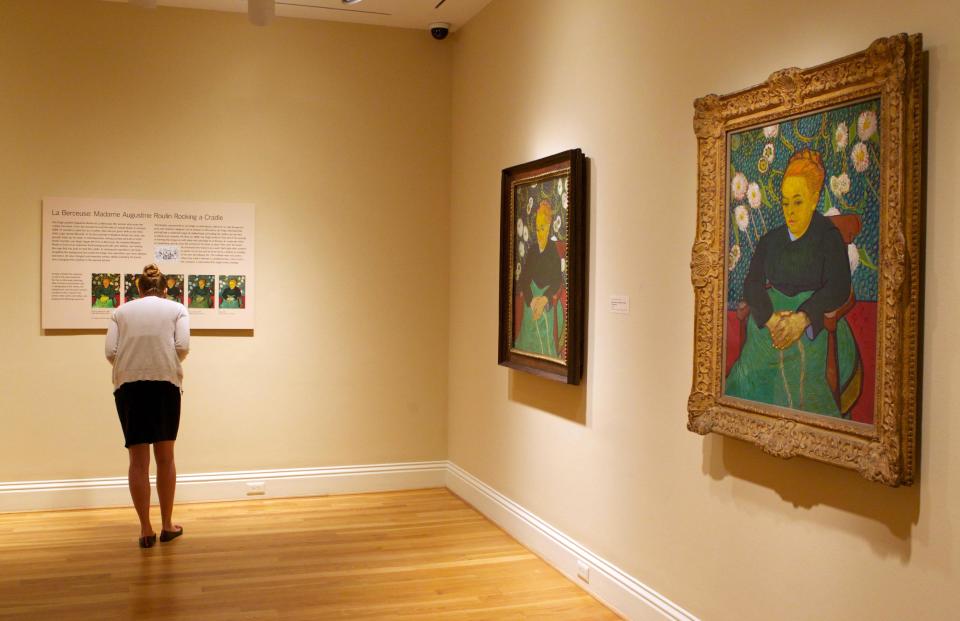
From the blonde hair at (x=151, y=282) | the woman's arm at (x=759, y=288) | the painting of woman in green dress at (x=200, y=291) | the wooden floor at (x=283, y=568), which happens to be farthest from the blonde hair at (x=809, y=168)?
the painting of woman in green dress at (x=200, y=291)

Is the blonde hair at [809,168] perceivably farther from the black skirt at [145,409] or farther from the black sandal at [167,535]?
the black sandal at [167,535]

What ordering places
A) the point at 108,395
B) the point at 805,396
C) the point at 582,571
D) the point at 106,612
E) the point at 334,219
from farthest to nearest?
1. the point at 334,219
2. the point at 108,395
3. the point at 582,571
4. the point at 106,612
5. the point at 805,396

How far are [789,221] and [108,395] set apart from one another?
15.7ft

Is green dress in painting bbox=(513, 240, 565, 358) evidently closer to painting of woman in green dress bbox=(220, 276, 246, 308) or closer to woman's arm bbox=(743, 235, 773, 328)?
woman's arm bbox=(743, 235, 773, 328)

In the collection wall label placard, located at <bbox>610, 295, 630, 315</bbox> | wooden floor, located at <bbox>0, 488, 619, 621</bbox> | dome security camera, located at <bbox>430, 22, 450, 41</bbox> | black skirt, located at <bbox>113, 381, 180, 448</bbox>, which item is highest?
dome security camera, located at <bbox>430, 22, 450, 41</bbox>

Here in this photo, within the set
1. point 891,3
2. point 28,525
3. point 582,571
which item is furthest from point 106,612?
point 891,3

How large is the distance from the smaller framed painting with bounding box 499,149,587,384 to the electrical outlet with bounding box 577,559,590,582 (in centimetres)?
92

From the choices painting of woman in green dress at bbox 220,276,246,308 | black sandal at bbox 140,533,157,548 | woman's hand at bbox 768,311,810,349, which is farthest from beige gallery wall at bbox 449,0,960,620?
black sandal at bbox 140,533,157,548

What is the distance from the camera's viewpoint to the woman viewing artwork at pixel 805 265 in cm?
277

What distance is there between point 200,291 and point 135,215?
0.67m

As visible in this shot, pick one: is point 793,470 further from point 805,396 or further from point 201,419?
point 201,419

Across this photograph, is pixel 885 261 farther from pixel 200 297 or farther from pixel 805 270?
pixel 200 297

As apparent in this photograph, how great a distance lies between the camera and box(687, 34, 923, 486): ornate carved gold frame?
2594 mm

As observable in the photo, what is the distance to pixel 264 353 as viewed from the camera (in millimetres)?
6445
